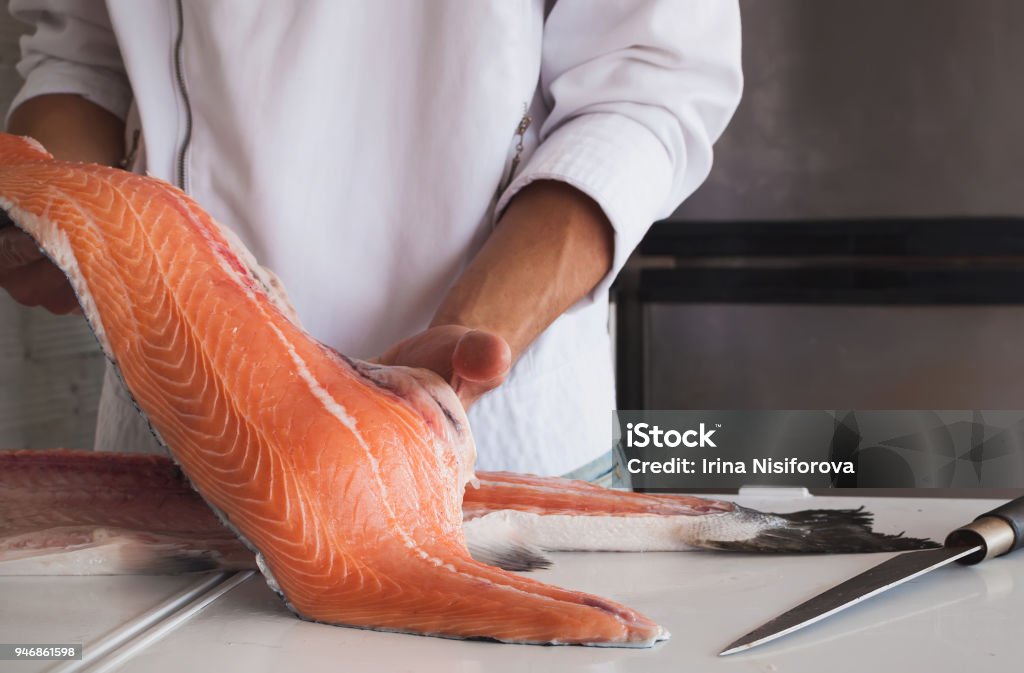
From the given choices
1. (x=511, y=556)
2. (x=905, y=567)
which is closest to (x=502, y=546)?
(x=511, y=556)

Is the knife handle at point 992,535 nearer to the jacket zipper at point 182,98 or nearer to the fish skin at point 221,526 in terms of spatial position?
the fish skin at point 221,526

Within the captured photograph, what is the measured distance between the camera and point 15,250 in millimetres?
1025

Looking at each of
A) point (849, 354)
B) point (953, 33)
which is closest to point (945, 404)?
point (849, 354)

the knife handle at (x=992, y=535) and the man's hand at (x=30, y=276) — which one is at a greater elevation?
the man's hand at (x=30, y=276)

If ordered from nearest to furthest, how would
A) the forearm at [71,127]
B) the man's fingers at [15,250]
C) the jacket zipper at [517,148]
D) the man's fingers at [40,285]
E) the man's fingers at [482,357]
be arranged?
1. the man's fingers at [482,357]
2. the man's fingers at [15,250]
3. the man's fingers at [40,285]
4. the jacket zipper at [517,148]
5. the forearm at [71,127]

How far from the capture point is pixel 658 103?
124 centimetres

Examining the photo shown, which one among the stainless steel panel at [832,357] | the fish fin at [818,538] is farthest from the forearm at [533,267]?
the stainless steel panel at [832,357]

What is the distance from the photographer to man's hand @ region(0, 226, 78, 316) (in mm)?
1014

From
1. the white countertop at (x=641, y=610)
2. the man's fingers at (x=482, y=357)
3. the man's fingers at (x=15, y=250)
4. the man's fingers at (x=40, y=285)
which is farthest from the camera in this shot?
the man's fingers at (x=40, y=285)

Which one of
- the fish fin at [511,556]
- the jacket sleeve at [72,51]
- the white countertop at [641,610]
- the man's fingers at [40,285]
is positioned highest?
the jacket sleeve at [72,51]

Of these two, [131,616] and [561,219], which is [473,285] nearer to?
[561,219]

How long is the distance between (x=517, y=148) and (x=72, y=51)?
2.37 feet

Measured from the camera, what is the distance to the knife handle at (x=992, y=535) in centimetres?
84

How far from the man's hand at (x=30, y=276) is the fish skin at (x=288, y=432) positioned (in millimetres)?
112
